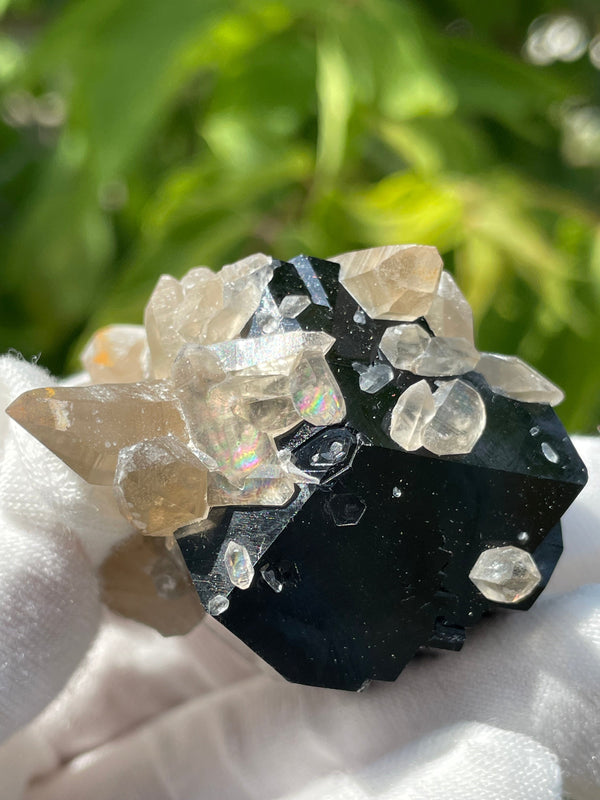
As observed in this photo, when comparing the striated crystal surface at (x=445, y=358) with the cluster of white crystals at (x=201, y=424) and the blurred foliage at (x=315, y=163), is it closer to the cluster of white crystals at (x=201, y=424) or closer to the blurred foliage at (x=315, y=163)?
the cluster of white crystals at (x=201, y=424)

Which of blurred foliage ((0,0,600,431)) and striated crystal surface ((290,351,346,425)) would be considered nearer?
striated crystal surface ((290,351,346,425))

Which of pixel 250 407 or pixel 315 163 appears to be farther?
pixel 315 163

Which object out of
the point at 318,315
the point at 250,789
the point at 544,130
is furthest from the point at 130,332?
the point at 544,130

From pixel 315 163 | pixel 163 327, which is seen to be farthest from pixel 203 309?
pixel 315 163

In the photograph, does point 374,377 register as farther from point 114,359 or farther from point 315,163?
point 315,163

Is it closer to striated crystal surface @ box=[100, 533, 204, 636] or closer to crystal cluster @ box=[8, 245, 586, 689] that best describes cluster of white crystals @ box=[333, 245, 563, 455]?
crystal cluster @ box=[8, 245, 586, 689]


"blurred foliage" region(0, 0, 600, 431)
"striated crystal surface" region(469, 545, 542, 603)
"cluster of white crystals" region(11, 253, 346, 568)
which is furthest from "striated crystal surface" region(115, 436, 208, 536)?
"blurred foliage" region(0, 0, 600, 431)
